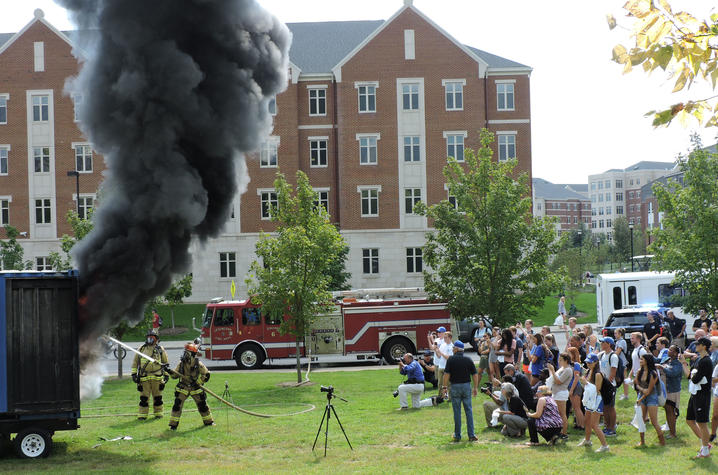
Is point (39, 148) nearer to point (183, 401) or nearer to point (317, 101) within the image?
point (317, 101)

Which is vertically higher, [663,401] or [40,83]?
[40,83]

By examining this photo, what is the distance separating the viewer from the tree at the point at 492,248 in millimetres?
23547

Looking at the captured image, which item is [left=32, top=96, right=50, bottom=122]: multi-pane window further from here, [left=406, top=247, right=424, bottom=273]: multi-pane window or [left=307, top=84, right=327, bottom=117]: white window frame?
[left=406, top=247, right=424, bottom=273]: multi-pane window

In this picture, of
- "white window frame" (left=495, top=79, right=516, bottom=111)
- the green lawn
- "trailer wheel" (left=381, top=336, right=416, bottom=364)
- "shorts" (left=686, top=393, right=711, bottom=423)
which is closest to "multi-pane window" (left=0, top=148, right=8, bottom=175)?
"white window frame" (left=495, top=79, right=516, bottom=111)

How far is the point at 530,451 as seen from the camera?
11.6m

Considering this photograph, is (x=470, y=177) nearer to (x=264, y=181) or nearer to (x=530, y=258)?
(x=530, y=258)

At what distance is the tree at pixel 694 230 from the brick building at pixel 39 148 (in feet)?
105

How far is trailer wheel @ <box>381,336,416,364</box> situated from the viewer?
26.0m

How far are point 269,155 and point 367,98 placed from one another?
6.68 m

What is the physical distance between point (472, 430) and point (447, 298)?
39.7ft

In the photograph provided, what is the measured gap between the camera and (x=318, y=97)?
45.4m

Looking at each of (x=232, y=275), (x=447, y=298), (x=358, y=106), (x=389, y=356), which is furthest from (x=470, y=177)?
(x=232, y=275)

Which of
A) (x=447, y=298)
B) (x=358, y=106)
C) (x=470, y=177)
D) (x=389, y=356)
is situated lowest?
(x=389, y=356)

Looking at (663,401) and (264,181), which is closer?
(663,401)
